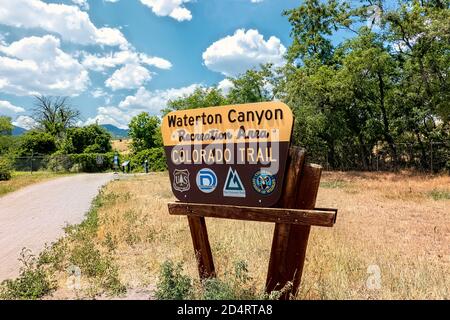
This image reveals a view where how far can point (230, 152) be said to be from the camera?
3.80 meters

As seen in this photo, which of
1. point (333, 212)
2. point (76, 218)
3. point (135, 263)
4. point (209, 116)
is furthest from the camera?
point (76, 218)

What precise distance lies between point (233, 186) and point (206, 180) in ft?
1.17

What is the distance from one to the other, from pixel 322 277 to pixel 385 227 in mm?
4761

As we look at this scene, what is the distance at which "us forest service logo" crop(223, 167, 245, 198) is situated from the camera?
12.4ft

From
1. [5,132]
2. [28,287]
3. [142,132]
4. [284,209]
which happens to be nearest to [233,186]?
[284,209]

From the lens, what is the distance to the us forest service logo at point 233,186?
12.4ft

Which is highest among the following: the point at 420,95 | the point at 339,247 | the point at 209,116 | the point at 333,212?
the point at 420,95

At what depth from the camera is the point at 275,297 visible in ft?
11.3

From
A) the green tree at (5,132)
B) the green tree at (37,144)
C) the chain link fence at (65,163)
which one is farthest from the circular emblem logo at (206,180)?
the green tree at (5,132)

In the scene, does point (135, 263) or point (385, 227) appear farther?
point (385, 227)

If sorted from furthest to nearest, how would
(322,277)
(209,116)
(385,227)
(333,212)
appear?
1. (385,227)
2. (322,277)
3. (209,116)
4. (333,212)
